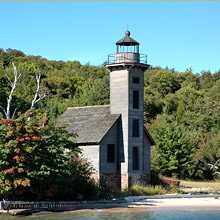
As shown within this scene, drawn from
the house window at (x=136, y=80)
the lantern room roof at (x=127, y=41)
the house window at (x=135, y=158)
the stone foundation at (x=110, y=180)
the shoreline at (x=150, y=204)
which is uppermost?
the lantern room roof at (x=127, y=41)

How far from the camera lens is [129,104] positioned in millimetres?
44688

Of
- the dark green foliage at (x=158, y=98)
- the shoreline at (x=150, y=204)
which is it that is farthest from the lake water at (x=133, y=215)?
the dark green foliage at (x=158, y=98)

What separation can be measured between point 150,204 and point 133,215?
Answer: 5.34m

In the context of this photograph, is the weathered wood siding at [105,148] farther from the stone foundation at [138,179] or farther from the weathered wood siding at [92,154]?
the stone foundation at [138,179]

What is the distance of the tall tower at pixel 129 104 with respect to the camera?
44375 millimetres

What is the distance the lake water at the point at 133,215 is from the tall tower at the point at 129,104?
9.91 meters

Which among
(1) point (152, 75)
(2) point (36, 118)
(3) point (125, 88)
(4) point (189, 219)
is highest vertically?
(1) point (152, 75)

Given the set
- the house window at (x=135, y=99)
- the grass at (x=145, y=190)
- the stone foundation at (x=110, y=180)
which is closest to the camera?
the grass at (x=145, y=190)

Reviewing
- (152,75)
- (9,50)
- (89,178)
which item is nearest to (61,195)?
(89,178)

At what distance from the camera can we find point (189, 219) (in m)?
29.9

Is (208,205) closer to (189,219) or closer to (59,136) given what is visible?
(189,219)

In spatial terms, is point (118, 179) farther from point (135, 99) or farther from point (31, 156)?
point (31, 156)

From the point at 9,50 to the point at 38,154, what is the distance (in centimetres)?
8411

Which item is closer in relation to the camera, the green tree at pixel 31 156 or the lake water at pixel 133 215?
the lake water at pixel 133 215
